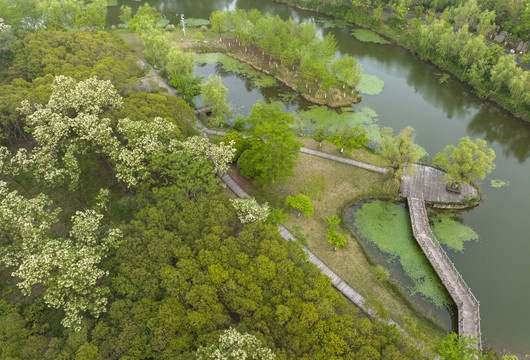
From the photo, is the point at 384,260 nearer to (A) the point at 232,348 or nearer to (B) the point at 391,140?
(B) the point at 391,140

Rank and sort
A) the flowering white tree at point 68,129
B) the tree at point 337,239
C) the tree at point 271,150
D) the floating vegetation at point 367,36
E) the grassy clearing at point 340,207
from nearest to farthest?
the flowering white tree at point 68,129 < the grassy clearing at point 340,207 < the tree at point 337,239 < the tree at point 271,150 < the floating vegetation at point 367,36

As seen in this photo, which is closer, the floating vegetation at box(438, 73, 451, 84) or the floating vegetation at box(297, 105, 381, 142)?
the floating vegetation at box(297, 105, 381, 142)

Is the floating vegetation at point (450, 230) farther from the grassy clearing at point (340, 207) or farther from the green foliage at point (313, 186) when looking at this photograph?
the green foliage at point (313, 186)

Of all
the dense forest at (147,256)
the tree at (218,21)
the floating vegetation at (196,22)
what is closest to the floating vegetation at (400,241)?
the dense forest at (147,256)

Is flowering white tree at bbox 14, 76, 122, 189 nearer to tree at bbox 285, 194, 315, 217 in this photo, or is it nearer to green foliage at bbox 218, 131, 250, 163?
green foliage at bbox 218, 131, 250, 163

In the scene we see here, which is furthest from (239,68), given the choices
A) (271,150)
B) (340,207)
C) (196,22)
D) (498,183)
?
(498,183)

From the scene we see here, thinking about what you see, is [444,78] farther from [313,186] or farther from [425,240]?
[313,186]

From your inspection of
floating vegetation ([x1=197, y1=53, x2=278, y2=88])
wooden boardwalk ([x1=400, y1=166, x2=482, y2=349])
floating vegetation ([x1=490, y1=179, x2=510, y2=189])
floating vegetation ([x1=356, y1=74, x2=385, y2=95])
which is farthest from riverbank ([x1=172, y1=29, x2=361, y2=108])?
floating vegetation ([x1=490, y1=179, x2=510, y2=189])
